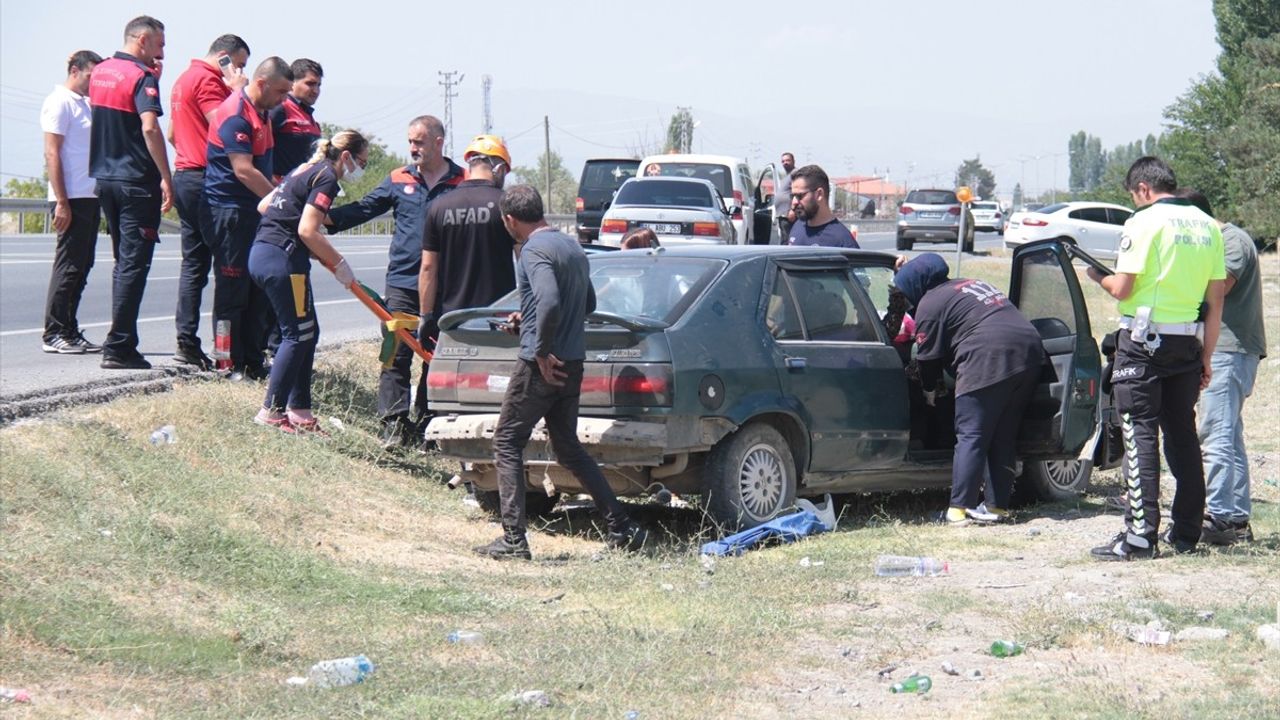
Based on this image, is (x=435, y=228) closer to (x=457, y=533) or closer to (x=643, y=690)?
(x=457, y=533)

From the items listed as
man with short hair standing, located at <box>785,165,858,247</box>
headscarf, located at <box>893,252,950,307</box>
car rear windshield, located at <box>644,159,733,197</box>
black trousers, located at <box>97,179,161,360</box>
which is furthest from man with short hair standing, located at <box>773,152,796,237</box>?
black trousers, located at <box>97,179,161,360</box>

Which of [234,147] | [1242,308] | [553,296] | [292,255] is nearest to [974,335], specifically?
[1242,308]

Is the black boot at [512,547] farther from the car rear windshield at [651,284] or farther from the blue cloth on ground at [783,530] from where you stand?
the car rear windshield at [651,284]

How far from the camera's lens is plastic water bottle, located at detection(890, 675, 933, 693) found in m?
5.26

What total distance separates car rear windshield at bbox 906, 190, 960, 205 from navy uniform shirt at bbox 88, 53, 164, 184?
30942mm

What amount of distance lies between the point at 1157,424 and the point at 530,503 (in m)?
3.48

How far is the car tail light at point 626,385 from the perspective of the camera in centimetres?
750

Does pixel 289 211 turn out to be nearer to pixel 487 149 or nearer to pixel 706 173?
pixel 487 149

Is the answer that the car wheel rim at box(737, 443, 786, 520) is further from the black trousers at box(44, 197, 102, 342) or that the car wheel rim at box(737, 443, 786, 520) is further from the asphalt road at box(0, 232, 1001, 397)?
the black trousers at box(44, 197, 102, 342)

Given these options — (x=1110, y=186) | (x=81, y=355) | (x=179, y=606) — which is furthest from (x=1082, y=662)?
(x=1110, y=186)

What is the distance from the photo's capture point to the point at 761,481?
26.3 ft

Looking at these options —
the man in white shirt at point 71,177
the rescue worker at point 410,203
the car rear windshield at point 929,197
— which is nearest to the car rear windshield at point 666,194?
the man in white shirt at point 71,177

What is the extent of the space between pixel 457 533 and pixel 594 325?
1.57 m

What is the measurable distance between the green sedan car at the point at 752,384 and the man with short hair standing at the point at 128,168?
286 centimetres
